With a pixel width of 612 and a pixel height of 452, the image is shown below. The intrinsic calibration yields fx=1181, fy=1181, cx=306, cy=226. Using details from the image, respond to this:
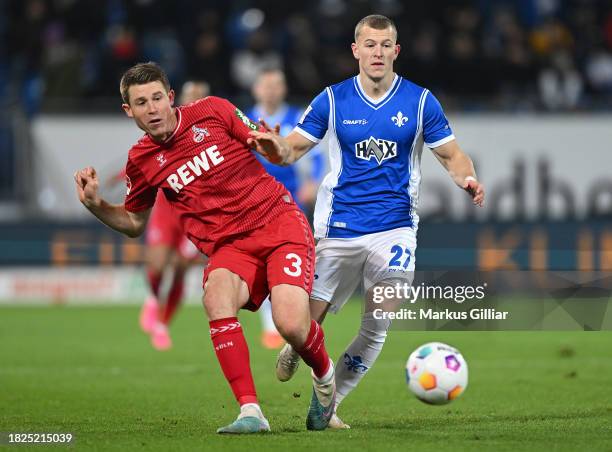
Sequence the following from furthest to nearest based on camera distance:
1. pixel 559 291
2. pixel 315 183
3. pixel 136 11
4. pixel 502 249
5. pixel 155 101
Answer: pixel 136 11
pixel 502 249
pixel 315 183
pixel 559 291
pixel 155 101

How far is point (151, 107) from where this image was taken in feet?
21.5

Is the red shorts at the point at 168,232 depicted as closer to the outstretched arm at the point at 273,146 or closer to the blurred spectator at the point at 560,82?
the outstretched arm at the point at 273,146

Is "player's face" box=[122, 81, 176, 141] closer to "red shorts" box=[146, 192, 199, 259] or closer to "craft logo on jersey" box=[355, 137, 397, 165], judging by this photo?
"craft logo on jersey" box=[355, 137, 397, 165]

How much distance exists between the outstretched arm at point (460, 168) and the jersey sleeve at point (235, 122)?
3.62 ft

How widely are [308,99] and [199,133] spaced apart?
10.7 meters

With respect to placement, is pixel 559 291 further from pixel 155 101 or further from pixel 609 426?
pixel 155 101

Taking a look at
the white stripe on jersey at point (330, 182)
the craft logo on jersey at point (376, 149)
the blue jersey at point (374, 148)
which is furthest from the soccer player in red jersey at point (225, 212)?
the craft logo on jersey at point (376, 149)

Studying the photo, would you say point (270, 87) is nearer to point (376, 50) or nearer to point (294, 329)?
point (376, 50)

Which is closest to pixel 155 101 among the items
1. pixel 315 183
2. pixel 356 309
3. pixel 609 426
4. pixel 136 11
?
pixel 609 426

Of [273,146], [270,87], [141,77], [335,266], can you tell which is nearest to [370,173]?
[335,266]

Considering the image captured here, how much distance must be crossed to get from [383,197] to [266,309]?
5.10 m

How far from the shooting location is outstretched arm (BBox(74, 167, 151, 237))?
665 centimetres

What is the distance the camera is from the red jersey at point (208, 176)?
22.0 ft

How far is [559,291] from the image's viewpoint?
23.1 feet
